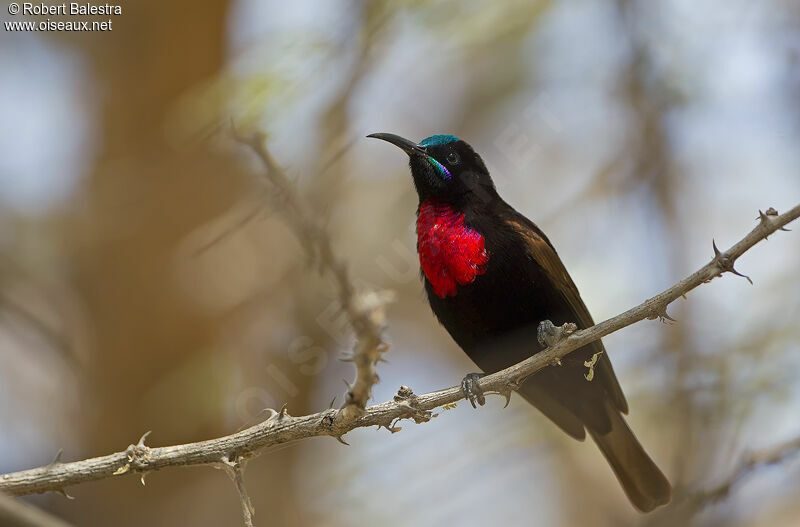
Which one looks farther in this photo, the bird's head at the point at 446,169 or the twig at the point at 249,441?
the bird's head at the point at 446,169

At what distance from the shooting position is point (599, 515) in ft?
19.4

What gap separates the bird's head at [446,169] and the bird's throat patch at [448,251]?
0.14 m

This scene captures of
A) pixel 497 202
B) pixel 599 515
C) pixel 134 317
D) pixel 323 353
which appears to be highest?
pixel 134 317

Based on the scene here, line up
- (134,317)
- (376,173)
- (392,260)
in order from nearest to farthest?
(134,317), (392,260), (376,173)

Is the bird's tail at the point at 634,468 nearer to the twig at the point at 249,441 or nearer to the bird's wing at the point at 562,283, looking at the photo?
the bird's wing at the point at 562,283

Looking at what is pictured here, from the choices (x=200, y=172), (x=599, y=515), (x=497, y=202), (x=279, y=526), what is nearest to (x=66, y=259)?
(x=200, y=172)

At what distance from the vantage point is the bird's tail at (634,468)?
404 cm

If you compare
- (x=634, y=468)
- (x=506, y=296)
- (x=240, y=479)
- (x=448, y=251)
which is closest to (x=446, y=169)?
(x=448, y=251)

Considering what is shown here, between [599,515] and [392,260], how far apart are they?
8.29 feet

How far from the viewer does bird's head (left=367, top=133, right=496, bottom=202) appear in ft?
12.7

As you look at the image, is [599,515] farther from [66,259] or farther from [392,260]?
[66,259]

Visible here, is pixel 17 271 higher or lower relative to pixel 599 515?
higher

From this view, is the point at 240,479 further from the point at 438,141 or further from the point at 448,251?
the point at 438,141

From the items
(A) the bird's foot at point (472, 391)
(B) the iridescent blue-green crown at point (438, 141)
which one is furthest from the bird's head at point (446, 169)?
(A) the bird's foot at point (472, 391)
